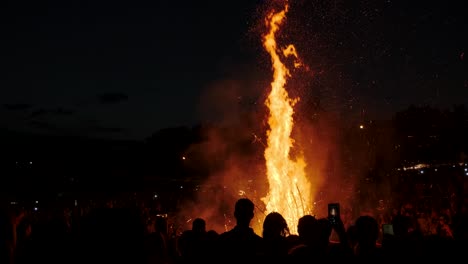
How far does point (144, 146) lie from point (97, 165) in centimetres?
976

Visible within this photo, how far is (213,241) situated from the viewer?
404cm

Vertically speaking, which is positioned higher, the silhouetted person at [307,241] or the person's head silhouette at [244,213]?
the person's head silhouette at [244,213]

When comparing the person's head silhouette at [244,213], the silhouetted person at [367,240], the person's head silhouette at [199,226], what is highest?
the person's head silhouette at [244,213]

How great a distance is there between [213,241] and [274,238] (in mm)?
517

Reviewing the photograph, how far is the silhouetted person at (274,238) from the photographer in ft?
13.0

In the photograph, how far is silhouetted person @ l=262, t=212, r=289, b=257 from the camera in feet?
13.0

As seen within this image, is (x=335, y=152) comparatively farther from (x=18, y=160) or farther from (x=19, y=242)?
(x=18, y=160)

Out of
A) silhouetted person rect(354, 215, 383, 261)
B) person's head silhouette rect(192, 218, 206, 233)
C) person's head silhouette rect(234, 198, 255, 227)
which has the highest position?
person's head silhouette rect(234, 198, 255, 227)

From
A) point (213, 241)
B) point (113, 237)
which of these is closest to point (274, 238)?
point (213, 241)

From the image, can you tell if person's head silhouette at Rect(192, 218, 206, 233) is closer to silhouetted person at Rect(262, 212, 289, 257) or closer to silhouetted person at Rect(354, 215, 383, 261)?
silhouetted person at Rect(262, 212, 289, 257)

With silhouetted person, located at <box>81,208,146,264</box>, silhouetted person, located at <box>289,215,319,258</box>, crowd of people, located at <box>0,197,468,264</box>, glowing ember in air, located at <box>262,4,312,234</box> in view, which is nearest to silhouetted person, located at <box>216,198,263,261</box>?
crowd of people, located at <box>0,197,468,264</box>

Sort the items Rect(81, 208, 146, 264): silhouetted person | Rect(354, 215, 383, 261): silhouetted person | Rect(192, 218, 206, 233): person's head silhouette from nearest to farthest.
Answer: Rect(81, 208, 146, 264): silhouetted person, Rect(354, 215, 383, 261): silhouetted person, Rect(192, 218, 206, 233): person's head silhouette

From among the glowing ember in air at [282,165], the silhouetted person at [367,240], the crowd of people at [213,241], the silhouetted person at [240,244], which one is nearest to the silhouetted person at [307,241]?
the crowd of people at [213,241]

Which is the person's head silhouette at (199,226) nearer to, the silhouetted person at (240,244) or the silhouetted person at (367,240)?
the silhouetted person at (240,244)
